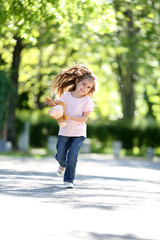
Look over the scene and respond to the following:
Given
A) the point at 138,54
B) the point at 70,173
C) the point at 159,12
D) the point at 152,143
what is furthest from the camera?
the point at 152,143

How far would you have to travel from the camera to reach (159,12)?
1069 inches

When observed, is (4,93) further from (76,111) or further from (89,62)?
(76,111)

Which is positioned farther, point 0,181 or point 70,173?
point 0,181

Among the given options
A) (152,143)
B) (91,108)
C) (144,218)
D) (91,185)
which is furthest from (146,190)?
(152,143)

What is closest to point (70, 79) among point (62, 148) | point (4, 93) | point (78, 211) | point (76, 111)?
point (76, 111)

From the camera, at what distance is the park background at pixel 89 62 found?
63.7 feet

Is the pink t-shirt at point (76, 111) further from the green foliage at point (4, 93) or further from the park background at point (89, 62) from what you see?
the green foliage at point (4, 93)

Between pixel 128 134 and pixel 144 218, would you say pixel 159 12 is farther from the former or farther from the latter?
pixel 144 218

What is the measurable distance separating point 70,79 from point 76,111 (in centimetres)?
67

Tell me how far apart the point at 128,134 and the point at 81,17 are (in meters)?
18.0

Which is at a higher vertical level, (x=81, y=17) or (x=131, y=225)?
(x=81, y=17)

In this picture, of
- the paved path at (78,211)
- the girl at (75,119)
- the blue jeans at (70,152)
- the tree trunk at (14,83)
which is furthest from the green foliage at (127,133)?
the blue jeans at (70,152)

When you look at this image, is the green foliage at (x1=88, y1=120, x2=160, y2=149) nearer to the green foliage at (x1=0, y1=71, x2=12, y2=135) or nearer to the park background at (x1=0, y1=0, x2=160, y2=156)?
the park background at (x1=0, y1=0, x2=160, y2=156)

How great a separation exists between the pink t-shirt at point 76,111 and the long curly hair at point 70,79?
10.5 inches
